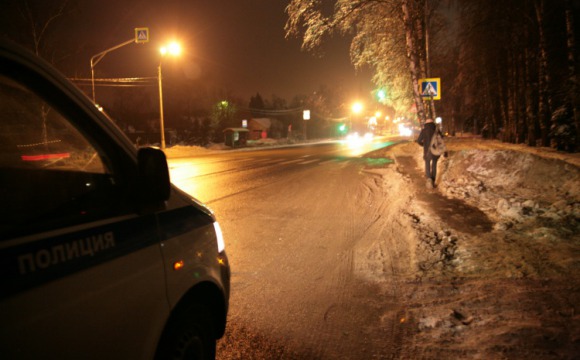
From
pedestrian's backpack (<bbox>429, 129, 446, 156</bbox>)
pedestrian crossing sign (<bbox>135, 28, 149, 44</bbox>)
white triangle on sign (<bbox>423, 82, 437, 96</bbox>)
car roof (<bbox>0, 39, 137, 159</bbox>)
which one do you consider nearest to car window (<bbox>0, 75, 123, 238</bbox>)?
car roof (<bbox>0, 39, 137, 159</bbox>)

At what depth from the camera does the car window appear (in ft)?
5.34

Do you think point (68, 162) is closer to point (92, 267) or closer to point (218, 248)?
point (218, 248)

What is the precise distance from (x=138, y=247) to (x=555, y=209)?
669 centimetres

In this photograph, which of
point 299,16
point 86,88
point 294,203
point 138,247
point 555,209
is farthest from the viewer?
point 86,88

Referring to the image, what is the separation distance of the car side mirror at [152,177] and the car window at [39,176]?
153 mm

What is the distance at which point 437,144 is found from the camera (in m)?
10.3

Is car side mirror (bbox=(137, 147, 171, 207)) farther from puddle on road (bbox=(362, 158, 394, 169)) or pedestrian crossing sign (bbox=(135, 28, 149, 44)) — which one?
pedestrian crossing sign (bbox=(135, 28, 149, 44))

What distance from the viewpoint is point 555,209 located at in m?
6.23

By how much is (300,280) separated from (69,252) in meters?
3.43

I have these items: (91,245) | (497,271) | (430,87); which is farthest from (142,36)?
(91,245)

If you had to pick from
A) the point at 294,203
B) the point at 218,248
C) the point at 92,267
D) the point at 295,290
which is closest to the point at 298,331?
the point at 295,290

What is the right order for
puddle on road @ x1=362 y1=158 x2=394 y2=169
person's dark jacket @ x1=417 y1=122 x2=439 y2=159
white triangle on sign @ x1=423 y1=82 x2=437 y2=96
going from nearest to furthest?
person's dark jacket @ x1=417 y1=122 x2=439 y2=159, white triangle on sign @ x1=423 y1=82 x2=437 y2=96, puddle on road @ x1=362 y1=158 x2=394 y2=169

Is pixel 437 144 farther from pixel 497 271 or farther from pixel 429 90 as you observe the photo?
pixel 497 271

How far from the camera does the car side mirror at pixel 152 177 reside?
1949 millimetres
